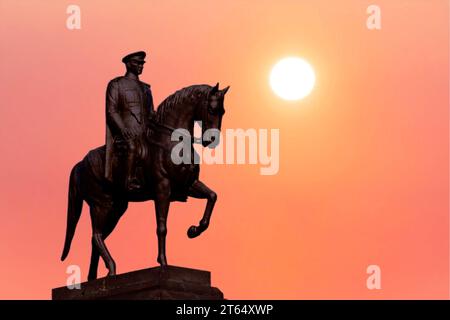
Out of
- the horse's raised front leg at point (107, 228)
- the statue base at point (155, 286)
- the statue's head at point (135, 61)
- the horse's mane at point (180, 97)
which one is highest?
the statue's head at point (135, 61)

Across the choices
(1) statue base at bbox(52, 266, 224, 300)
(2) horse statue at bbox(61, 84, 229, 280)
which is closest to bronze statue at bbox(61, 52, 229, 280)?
(2) horse statue at bbox(61, 84, 229, 280)

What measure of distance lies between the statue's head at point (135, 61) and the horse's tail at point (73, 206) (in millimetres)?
1967

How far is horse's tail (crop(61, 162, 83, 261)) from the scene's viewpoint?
39.1 m

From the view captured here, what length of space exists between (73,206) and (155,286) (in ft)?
11.2

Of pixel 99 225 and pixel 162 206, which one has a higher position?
pixel 162 206

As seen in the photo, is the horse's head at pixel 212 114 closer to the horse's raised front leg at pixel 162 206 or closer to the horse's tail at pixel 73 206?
the horse's raised front leg at pixel 162 206

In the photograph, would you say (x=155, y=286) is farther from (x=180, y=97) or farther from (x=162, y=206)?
(x=180, y=97)

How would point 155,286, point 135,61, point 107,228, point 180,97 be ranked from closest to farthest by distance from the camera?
1. point 155,286
2. point 180,97
3. point 135,61
4. point 107,228

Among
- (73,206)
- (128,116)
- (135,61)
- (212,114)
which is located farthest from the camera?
(73,206)

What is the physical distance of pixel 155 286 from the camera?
120 ft

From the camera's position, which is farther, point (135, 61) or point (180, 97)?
point (135, 61)

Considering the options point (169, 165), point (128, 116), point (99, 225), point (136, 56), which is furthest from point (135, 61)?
point (99, 225)

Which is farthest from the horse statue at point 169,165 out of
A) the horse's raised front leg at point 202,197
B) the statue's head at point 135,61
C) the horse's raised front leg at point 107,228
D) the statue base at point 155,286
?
the statue's head at point 135,61

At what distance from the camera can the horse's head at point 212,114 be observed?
123 feet
